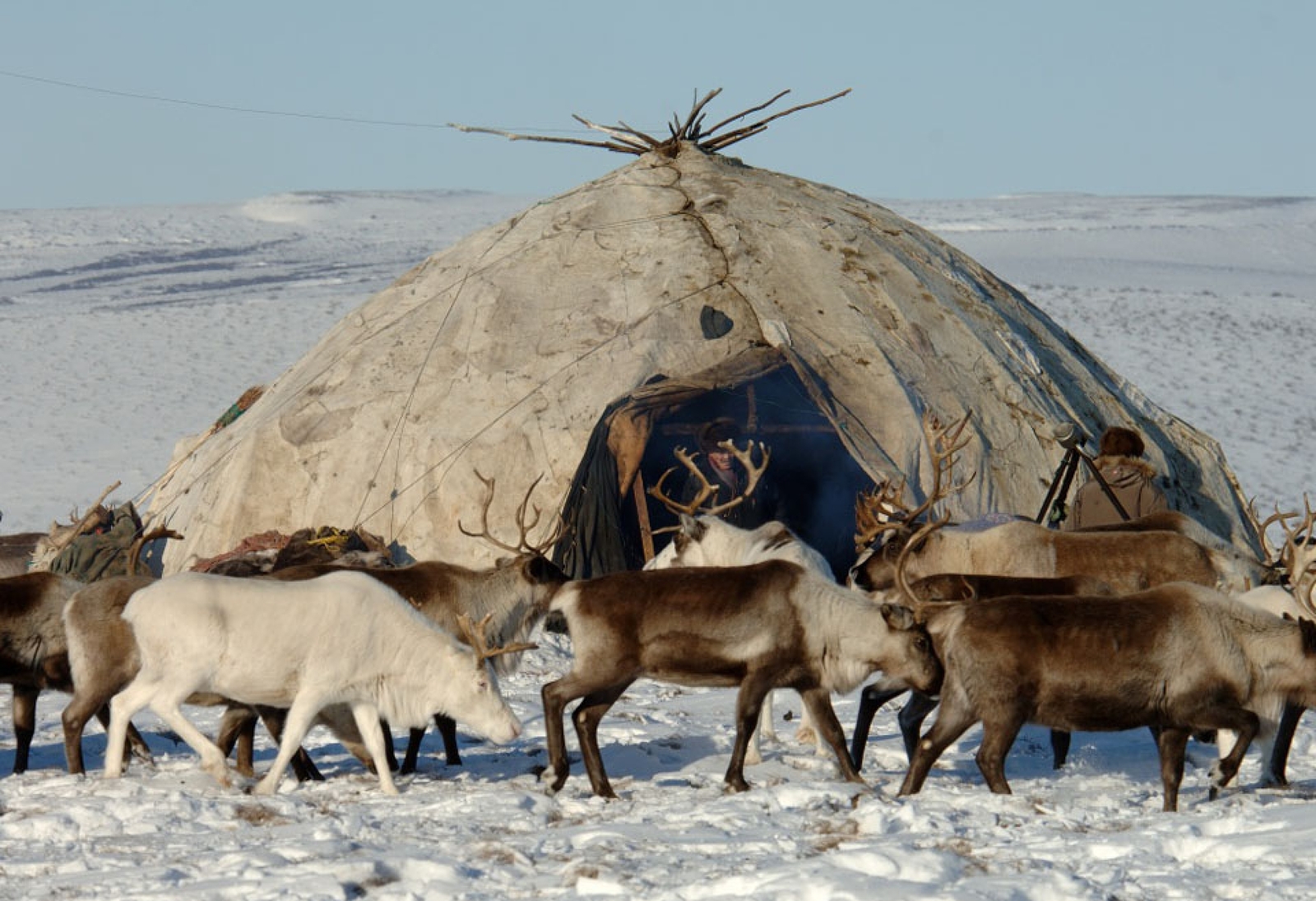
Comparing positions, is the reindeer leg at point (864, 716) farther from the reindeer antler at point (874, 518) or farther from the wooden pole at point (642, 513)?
the wooden pole at point (642, 513)

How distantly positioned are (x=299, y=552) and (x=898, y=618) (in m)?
6.25

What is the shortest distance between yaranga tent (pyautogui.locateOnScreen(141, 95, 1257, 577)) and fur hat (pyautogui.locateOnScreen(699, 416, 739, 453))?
7.3 inches

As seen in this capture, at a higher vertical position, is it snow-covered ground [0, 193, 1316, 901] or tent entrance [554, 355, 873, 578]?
tent entrance [554, 355, 873, 578]

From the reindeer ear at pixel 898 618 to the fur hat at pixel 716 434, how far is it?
6.39 m

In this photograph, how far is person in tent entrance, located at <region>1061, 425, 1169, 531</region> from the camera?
13.4m

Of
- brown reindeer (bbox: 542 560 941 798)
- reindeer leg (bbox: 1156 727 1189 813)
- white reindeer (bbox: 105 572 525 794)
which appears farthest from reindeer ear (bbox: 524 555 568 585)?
reindeer leg (bbox: 1156 727 1189 813)

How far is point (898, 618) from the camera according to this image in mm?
8930

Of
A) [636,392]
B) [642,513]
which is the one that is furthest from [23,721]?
[636,392]

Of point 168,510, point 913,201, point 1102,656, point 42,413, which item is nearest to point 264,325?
point 42,413

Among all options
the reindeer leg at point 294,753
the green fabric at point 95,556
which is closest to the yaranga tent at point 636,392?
the green fabric at point 95,556

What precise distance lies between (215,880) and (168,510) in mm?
10198

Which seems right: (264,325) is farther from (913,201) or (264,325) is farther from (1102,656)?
(913,201)

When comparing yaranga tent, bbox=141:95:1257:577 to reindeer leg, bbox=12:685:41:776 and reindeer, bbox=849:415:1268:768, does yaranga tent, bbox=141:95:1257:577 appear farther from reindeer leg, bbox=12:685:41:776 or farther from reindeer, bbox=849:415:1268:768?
reindeer leg, bbox=12:685:41:776

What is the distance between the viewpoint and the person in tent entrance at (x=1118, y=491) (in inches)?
526
